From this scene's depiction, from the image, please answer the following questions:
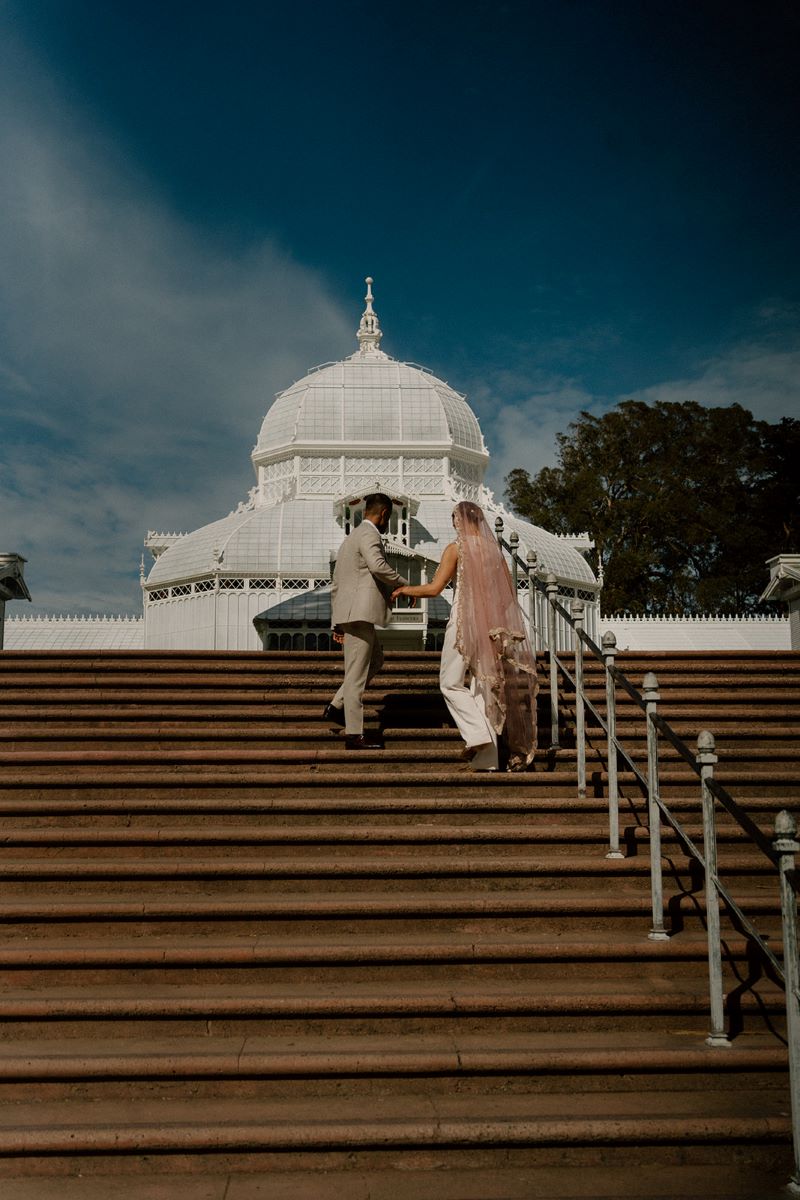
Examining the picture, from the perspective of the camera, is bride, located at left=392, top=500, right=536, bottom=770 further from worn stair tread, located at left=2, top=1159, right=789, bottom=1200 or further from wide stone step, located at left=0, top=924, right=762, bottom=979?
worn stair tread, located at left=2, top=1159, right=789, bottom=1200

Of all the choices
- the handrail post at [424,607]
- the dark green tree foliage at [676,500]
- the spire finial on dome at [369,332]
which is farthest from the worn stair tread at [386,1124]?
the dark green tree foliage at [676,500]

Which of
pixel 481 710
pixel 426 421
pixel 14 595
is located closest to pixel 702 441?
pixel 426 421

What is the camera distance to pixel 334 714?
7.62 m

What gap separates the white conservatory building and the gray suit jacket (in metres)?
12.5

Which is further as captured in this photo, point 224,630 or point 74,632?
point 74,632

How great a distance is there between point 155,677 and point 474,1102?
5.34 metres

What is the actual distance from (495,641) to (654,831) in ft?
7.05

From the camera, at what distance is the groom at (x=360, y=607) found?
7.07 metres

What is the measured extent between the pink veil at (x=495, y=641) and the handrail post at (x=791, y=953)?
3.27 metres

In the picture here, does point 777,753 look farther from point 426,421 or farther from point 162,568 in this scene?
point 426,421

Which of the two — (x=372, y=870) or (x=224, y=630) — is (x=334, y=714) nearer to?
(x=372, y=870)

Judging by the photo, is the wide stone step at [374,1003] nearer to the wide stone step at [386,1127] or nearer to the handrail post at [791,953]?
the wide stone step at [386,1127]

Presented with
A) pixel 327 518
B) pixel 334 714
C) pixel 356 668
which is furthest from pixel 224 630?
pixel 356 668

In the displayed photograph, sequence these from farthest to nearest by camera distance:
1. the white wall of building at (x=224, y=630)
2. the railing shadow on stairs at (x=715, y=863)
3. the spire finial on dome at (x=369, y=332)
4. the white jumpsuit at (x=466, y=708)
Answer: the spire finial on dome at (x=369, y=332), the white wall of building at (x=224, y=630), the white jumpsuit at (x=466, y=708), the railing shadow on stairs at (x=715, y=863)
